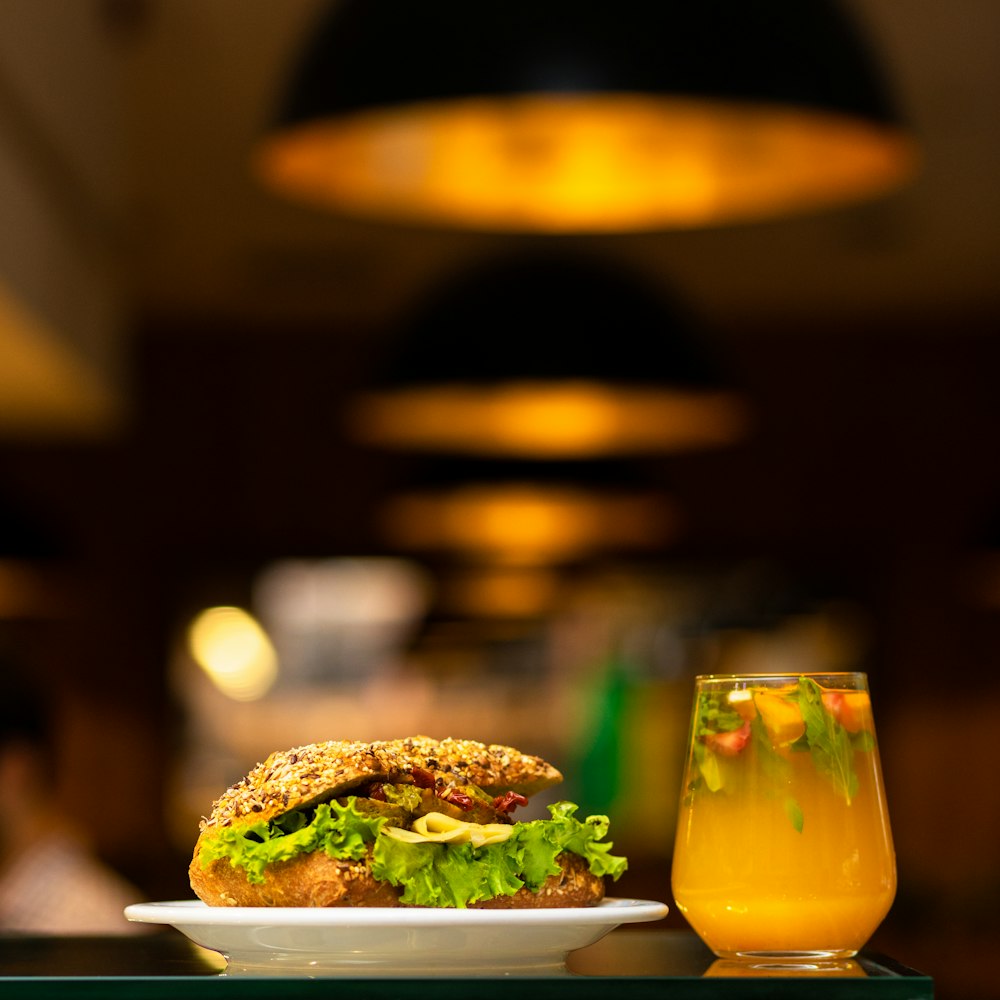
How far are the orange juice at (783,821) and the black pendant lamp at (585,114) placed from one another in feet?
3.26

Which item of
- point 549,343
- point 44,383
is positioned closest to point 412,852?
point 549,343

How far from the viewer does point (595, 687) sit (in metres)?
9.24

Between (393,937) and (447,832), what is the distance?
0.29ft

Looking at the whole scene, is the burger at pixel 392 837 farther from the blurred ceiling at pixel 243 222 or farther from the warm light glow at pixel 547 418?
the warm light glow at pixel 547 418

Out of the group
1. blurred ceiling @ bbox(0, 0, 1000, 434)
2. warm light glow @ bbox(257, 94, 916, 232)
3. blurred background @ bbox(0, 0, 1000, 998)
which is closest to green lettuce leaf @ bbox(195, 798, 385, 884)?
warm light glow @ bbox(257, 94, 916, 232)

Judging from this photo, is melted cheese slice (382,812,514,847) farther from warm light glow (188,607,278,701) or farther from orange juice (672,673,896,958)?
warm light glow (188,607,278,701)

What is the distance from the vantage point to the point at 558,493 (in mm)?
6203

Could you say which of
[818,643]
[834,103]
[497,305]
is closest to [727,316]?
[818,643]

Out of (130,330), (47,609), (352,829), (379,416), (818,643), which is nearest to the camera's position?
(352,829)

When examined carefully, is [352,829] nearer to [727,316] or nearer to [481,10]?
[481,10]

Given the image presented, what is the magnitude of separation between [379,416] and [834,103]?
→ 3.32 metres

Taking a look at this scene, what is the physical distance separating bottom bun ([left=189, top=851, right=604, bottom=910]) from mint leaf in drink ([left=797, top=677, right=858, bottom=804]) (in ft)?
0.50

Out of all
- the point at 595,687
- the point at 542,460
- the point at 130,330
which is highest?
the point at 130,330

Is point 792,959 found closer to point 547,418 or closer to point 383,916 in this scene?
point 383,916
